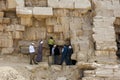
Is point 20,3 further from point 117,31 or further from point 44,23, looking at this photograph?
point 117,31

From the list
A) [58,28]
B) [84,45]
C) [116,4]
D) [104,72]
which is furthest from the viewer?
[116,4]

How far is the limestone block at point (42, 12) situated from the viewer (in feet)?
59.5

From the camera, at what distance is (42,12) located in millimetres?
18172

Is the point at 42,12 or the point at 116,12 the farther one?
the point at 116,12

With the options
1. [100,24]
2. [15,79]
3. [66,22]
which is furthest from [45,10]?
[15,79]

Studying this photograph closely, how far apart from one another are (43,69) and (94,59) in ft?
8.02

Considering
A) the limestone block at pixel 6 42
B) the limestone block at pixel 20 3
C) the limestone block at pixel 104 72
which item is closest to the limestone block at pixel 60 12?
the limestone block at pixel 20 3

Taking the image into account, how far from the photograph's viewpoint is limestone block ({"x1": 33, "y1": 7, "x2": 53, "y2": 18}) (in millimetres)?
18141

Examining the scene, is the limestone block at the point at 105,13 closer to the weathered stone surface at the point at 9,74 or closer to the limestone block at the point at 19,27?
the limestone block at the point at 19,27

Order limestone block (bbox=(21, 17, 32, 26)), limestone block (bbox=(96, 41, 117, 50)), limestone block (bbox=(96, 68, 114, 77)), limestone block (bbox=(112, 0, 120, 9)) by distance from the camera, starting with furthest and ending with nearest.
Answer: limestone block (bbox=(112, 0, 120, 9)), limestone block (bbox=(21, 17, 32, 26)), limestone block (bbox=(96, 41, 117, 50)), limestone block (bbox=(96, 68, 114, 77))

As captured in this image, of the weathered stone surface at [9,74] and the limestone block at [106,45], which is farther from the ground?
the limestone block at [106,45]

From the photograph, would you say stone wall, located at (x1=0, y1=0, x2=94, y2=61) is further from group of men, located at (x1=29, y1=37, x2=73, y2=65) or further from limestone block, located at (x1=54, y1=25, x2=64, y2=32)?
group of men, located at (x1=29, y1=37, x2=73, y2=65)

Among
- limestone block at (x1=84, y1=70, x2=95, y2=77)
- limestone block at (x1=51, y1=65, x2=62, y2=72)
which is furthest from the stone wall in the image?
limestone block at (x1=84, y1=70, x2=95, y2=77)

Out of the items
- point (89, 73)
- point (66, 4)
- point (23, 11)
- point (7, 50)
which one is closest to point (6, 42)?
point (7, 50)
